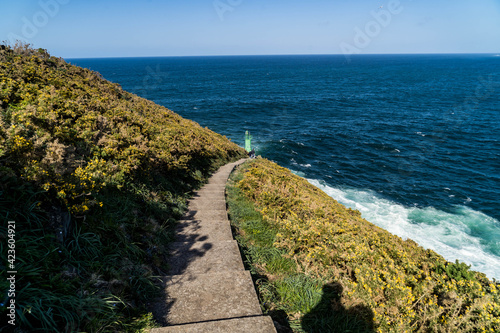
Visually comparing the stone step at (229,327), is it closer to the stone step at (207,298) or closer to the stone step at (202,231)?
the stone step at (207,298)

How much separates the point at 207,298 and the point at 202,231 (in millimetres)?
2818

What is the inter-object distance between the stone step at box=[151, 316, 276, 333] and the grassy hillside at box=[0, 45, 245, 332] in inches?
24.5

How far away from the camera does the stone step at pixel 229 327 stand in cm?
355

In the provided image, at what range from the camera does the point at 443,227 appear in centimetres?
A: 1869

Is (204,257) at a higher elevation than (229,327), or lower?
lower

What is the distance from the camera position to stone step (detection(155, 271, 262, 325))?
13.3 ft

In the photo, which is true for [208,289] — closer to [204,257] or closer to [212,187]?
[204,257]

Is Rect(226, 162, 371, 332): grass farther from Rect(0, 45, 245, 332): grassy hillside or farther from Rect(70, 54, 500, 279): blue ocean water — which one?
Rect(70, 54, 500, 279): blue ocean water

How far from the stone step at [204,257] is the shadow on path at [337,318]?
1.64m

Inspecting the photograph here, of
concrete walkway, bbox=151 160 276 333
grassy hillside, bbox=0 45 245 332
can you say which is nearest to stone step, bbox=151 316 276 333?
concrete walkway, bbox=151 160 276 333

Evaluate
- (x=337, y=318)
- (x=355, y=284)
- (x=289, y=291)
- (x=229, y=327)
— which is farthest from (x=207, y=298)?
(x=355, y=284)

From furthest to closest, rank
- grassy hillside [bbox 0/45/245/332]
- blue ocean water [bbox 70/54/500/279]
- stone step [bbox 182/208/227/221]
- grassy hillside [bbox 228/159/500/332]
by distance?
1. blue ocean water [bbox 70/54/500/279]
2. stone step [bbox 182/208/227/221]
3. grassy hillside [bbox 228/159/500/332]
4. grassy hillside [bbox 0/45/245/332]

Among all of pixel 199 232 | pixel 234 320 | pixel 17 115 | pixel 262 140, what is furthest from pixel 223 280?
pixel 262 140

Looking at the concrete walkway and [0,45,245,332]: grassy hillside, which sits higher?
[0,45,245,332]: grassy hillside
